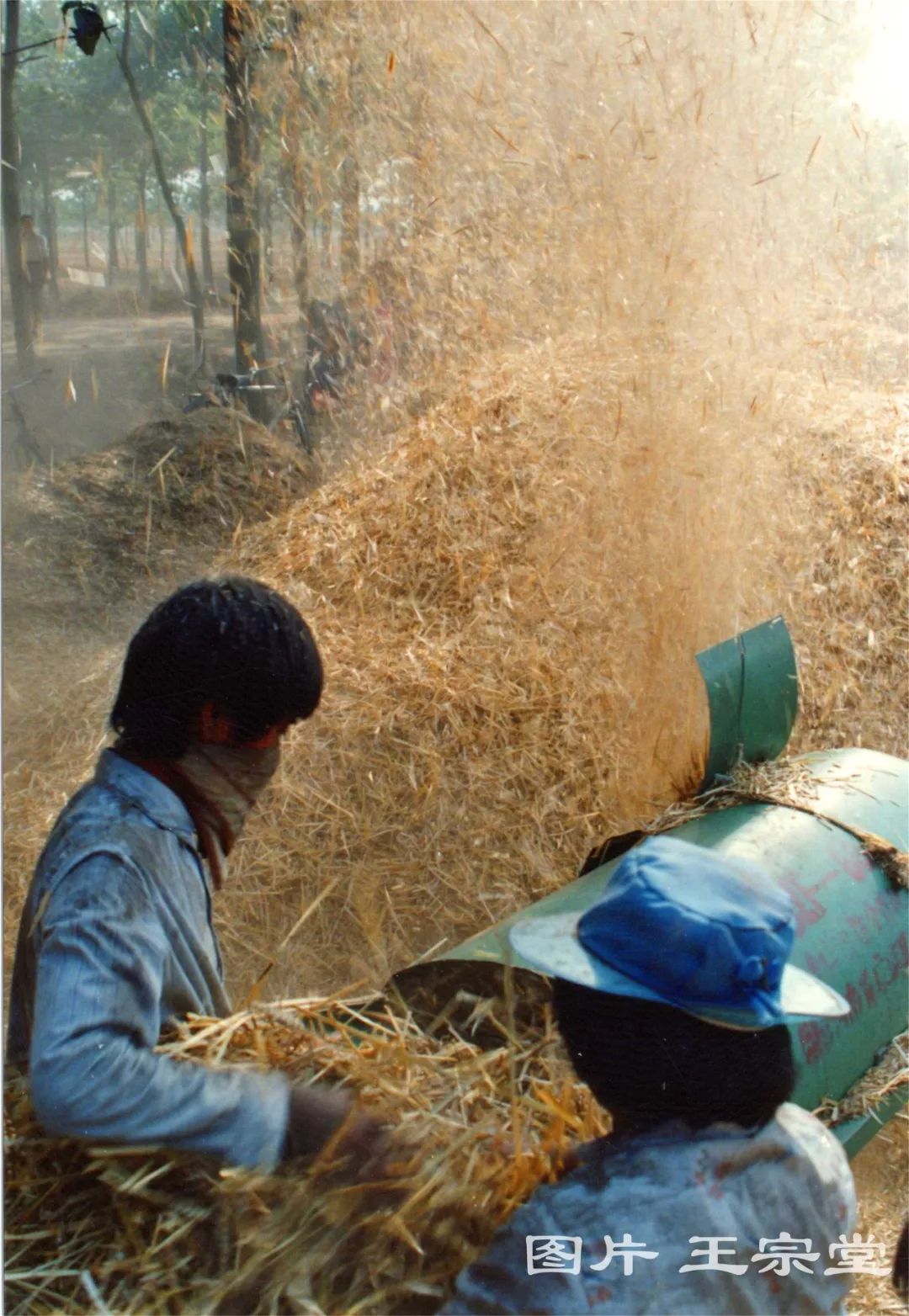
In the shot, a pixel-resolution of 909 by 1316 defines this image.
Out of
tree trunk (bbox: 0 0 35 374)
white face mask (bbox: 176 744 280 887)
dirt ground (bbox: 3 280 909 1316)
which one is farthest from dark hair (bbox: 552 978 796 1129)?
tree trunk (bbox: 0 0 35 374)

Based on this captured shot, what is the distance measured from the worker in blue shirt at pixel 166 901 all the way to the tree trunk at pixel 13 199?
0.79m

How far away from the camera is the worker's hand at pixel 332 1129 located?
1.83m

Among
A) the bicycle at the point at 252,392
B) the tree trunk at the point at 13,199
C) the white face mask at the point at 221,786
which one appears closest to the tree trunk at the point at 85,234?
the tree trunk at the point at 13,199

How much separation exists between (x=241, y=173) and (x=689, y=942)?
7.02ft

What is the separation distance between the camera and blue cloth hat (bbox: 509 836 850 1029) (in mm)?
1627

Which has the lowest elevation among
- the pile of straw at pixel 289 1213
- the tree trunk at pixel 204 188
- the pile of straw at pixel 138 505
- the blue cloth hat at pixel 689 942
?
the pile of straw at pixel 289 1213

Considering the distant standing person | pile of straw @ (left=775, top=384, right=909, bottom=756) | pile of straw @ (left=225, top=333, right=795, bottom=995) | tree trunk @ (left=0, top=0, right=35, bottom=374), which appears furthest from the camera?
pile of straw @ (left=775, top=384, right=909, bottom=756)

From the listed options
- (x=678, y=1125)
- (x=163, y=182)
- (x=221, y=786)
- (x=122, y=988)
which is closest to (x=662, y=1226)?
(x=678, y=1125)

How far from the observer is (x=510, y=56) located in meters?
3.49

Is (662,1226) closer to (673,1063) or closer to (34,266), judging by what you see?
(673,1063)

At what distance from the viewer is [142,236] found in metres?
2.74

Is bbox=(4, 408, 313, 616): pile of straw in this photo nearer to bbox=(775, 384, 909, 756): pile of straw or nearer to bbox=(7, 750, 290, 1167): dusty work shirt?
bbox=(7, 750, 290, 1167): dusty work shirt

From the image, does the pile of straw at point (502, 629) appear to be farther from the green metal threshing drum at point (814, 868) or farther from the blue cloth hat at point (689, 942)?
the blue cloth hat at point (689, 942)

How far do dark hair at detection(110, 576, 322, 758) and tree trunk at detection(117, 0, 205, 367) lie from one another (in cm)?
109
